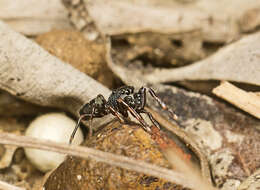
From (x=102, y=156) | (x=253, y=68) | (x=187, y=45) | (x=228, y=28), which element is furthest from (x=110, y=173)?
(x=228, y=28)

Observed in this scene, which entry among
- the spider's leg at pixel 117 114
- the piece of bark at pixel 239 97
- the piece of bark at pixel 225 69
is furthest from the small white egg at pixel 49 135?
the piece of bark at pixel 239 97

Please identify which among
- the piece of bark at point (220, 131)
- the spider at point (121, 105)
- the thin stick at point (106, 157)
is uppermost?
the thin stick at point (106, 157)

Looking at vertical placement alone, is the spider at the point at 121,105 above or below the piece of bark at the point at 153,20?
below

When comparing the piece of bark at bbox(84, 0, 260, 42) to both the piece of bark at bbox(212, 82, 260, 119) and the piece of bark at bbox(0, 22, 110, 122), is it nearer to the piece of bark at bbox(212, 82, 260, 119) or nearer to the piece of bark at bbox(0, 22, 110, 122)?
the piece of bark at bbox(0, 22, 110, 122)

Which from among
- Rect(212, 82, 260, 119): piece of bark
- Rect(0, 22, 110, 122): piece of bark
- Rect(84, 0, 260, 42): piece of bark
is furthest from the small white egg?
Rect(212, 82, 260, 119): piece of bark

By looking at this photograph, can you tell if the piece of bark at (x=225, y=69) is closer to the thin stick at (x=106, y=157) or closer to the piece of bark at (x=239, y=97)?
the piece of bark at (x=239, y=97)

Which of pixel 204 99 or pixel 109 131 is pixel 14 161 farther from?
pixel 204 99
